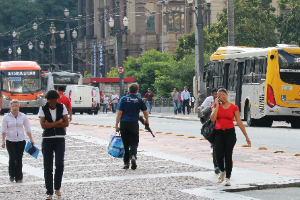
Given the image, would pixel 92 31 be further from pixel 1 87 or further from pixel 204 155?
pixel 204 155

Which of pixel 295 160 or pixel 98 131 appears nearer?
pixel 295 160

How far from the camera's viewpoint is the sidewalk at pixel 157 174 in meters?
10.1

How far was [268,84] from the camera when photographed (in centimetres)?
2567

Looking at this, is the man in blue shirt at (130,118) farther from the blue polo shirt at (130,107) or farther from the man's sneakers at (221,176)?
the man's sneakers at (221,176)

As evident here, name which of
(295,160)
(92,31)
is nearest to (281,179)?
(295,160)

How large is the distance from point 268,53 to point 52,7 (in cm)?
8917

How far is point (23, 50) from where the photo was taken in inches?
4279

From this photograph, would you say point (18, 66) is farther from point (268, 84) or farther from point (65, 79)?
point (268, 84)

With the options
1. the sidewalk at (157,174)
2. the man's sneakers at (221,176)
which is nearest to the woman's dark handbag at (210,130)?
the man's sneakers at (221,176)

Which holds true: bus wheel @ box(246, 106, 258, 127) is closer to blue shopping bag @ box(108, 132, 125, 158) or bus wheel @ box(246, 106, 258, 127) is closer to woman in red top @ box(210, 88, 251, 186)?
blue shopping bag @ box(108, 132, 125, 158)

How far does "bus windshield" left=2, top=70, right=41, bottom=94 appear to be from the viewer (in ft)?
152

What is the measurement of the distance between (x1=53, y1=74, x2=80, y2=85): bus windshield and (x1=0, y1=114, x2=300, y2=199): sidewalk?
36.7 meters

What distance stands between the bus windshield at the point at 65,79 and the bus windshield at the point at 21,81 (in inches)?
260

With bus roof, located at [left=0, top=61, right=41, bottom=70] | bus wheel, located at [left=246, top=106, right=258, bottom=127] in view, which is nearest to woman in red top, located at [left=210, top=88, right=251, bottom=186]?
bus wheel, located at [left=246, top=106, right=258, bottom=127]
